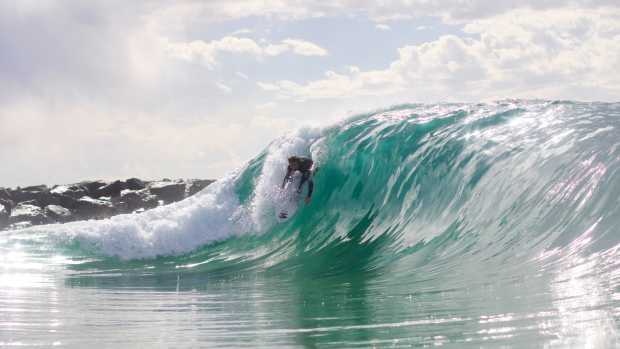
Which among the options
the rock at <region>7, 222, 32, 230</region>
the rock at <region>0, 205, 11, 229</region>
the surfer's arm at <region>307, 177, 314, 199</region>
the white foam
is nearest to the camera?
the white foam

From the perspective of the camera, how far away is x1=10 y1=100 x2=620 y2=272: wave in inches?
432

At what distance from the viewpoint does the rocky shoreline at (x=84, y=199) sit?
1254 inches

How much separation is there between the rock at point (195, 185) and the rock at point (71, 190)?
4409 mm

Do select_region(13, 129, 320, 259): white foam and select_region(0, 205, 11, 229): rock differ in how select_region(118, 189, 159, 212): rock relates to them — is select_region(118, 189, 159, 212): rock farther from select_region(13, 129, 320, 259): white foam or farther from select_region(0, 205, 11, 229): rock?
select_region(13, 129, 320, 259): white foam

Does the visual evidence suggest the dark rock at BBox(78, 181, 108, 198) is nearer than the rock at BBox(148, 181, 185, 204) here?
Yes

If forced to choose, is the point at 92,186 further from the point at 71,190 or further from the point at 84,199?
the point at 84,199

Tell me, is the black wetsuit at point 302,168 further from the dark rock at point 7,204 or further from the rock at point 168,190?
the dark rock at point 7,204

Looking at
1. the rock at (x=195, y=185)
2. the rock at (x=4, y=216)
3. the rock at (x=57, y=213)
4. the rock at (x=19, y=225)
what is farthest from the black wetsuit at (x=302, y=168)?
the rock at (x=195, y=185)

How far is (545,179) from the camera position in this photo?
1192 centimetres

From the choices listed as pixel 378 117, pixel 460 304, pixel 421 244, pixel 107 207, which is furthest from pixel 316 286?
pixel 107 207

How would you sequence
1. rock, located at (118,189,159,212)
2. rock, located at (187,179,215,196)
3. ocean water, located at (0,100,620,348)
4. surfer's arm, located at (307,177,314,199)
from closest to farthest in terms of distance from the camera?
ocean water, located at (0,100,620,348)
surfer's arm, located at (307,177,314,199)
rock, located at (118,189,159,212)
rock, located at (187,179,215,196)

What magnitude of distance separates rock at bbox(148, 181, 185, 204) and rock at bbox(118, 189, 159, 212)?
348mm

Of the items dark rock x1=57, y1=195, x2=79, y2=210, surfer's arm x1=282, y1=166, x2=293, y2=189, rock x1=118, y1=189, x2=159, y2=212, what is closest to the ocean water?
surfer's arm x1=282, y1=166, x2=293, y2=189

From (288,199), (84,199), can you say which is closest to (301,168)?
(288,199)
